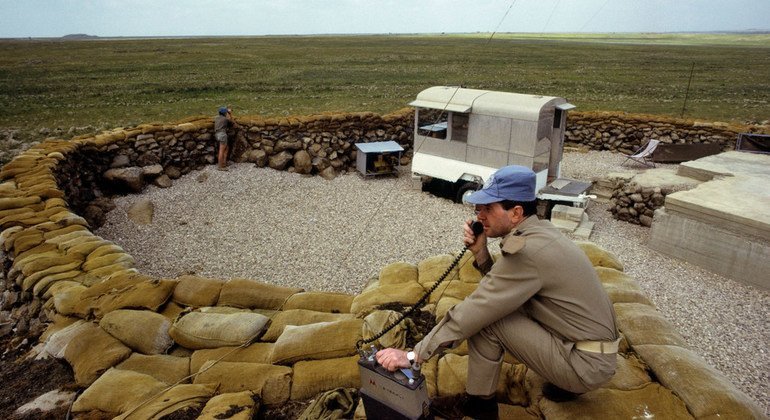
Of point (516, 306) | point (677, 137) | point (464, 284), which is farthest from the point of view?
point (677, 137)

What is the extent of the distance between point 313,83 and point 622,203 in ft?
91.3

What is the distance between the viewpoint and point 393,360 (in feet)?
9.77

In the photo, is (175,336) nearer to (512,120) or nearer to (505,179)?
(505,179)

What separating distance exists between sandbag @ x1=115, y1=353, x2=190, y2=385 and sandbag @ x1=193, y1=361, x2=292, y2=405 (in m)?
0.22

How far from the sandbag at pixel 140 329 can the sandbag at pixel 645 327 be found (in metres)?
4.38

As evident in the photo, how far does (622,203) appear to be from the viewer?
36.4ft

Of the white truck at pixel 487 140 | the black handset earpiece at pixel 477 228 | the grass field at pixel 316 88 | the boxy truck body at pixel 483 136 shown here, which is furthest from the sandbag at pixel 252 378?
the grass field at pixel 316 88

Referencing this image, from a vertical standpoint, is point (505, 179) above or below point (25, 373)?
above

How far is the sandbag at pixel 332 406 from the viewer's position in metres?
3.47

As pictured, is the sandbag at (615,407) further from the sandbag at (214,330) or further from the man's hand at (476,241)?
the sandbag at (214,330)

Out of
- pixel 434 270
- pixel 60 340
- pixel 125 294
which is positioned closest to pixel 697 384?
pixel 434 270

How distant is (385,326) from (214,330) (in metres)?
1.63

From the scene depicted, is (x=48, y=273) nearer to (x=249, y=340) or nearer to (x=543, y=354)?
(x=249, y=340)

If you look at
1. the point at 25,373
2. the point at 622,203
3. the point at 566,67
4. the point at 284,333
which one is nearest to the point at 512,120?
the point at 622,203
